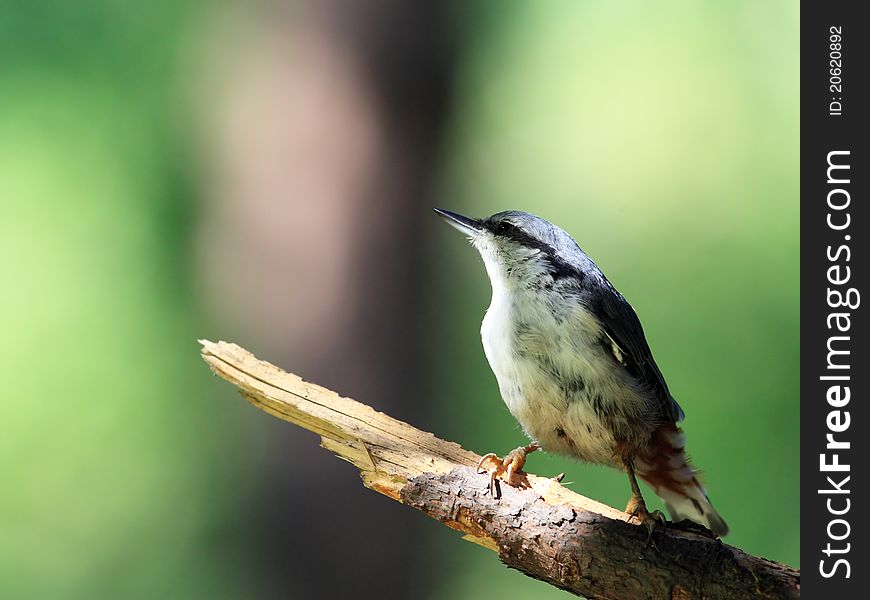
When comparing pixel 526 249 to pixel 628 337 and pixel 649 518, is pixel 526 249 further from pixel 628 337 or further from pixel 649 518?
pixel 649 518

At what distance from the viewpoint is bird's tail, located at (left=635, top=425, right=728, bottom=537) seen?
2566 millimetres

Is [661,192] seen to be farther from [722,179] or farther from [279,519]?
[279,519]

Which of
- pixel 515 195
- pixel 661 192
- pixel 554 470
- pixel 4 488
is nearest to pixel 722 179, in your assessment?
pixel 661 192

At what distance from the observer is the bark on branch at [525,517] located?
198 cm

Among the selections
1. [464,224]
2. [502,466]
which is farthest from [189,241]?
[502,466]

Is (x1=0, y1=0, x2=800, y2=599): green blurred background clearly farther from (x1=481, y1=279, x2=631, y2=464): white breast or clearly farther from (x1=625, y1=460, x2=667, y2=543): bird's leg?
(x1=625, y1=460, x2=667, y2=543): bird's leg

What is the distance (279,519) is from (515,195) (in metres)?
2.86

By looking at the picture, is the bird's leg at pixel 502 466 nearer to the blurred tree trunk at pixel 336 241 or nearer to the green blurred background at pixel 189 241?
the blurred tree trunk at pixel 336 241

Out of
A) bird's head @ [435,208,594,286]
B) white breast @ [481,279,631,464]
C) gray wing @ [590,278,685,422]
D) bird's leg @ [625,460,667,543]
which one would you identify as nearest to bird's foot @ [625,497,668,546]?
bird's leg @ [625,460,667,543]

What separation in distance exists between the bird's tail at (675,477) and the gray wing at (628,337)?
0.09 m

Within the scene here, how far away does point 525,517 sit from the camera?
2193mm
